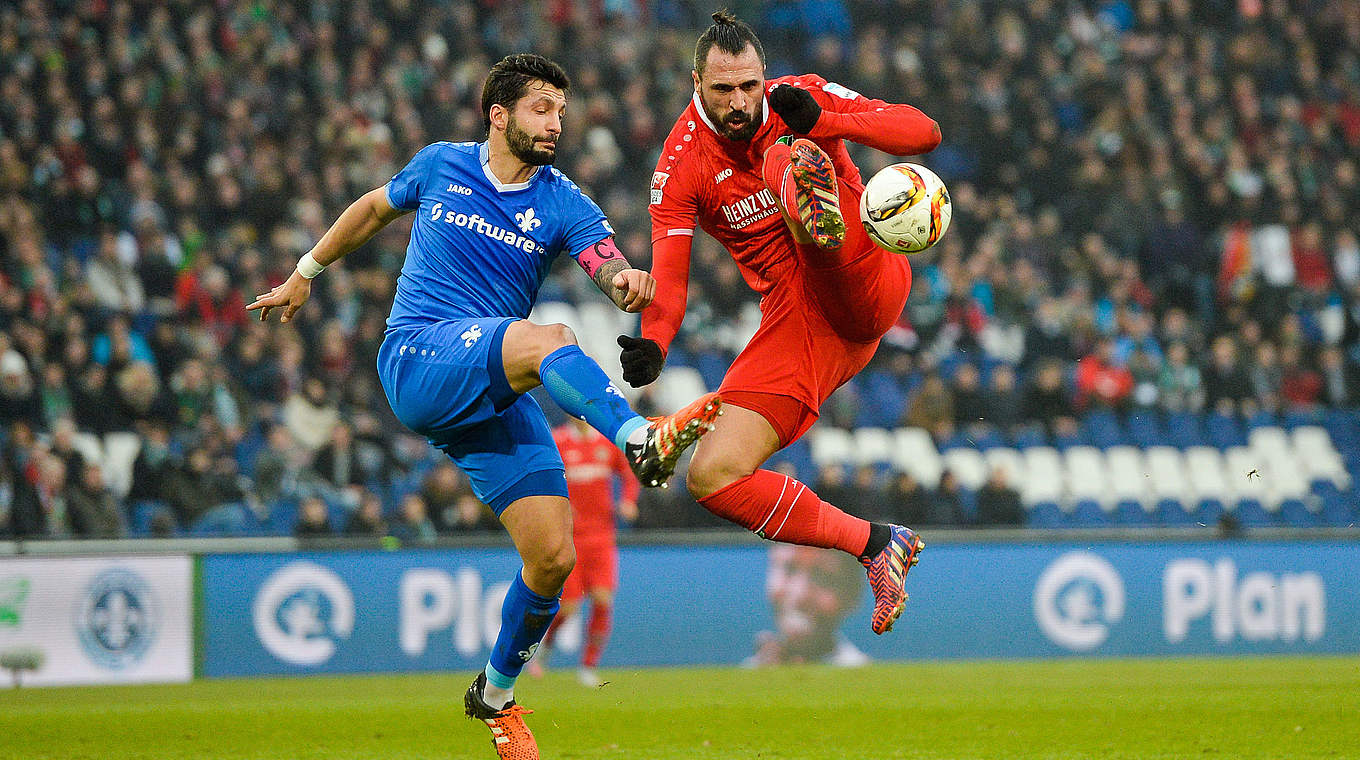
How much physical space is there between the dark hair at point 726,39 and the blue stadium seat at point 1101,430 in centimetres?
1002

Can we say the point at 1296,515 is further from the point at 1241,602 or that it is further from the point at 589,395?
the point at 589,395

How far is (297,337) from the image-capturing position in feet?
45.8

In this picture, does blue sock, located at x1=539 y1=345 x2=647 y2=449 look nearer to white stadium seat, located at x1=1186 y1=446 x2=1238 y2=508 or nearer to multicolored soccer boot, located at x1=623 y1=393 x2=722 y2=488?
multicolored soccer boot, located at x1=623 y1=393 x2=722 y2=488

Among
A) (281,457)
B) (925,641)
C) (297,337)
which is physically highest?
(297,337)

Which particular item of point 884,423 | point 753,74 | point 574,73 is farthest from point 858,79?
point 753,74

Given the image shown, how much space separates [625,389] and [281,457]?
3260 mm

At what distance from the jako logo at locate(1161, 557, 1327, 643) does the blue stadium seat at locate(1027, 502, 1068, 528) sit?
1.28 m

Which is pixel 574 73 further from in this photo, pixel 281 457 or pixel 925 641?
pixel 925 641

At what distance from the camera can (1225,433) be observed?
51.3ft

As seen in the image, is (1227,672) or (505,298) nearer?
(505,298)

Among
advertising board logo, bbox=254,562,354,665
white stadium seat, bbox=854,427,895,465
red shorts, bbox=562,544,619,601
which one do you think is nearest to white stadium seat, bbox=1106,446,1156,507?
white stadium seat, bbox=854,427,895,465

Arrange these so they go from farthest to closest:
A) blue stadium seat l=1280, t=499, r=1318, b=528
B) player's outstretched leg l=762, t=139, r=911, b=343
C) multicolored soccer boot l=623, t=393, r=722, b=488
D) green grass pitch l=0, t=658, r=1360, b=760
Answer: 1. blue stadium seat l=1280, t=499, r=1318, b=528
2. green grass pitch l=0, t=658, r=1360, b=760
3. player's outstretched leg l=762, t=139, r=911, b=343
4. multicolored soccer boot l=623, t=393, r=722, b=488

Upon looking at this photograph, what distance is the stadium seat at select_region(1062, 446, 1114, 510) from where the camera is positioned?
1493 centimetres

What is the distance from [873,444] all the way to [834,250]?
8.96 meters
